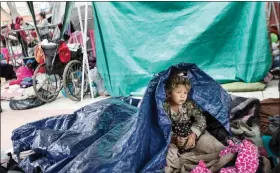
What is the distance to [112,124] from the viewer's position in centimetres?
213

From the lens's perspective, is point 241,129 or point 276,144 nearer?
point 276,144

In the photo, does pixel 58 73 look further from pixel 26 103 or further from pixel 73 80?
pixel 26 103

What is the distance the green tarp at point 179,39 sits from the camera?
12.2ft

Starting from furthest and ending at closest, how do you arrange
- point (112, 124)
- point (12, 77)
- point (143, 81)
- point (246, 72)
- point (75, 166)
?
1. point (12, 77)
2. point (143, 81)
3. point (246, 72)
4. point (112, 124)
5. point (75, 166)

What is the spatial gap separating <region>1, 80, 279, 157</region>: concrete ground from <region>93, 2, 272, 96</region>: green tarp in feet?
1.05

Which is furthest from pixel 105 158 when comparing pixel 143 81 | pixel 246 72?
pixel 246 72

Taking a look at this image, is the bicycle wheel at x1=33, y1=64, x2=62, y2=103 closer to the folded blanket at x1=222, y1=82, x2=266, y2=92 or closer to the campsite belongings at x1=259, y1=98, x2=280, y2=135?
the folded blanket at x1=222, y1=82, x2=266, y2=92

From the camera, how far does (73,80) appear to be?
4270mm

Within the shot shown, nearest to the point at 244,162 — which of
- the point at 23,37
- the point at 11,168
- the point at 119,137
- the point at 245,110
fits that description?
the point at 119,137

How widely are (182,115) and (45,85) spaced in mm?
3021

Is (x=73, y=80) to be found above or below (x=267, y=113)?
above

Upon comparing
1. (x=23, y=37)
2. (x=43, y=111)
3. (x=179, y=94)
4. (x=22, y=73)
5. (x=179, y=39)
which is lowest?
(x=43, y=111)

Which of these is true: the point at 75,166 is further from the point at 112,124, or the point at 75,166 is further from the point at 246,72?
the point at 246,72

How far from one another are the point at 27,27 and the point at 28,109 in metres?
2.14
